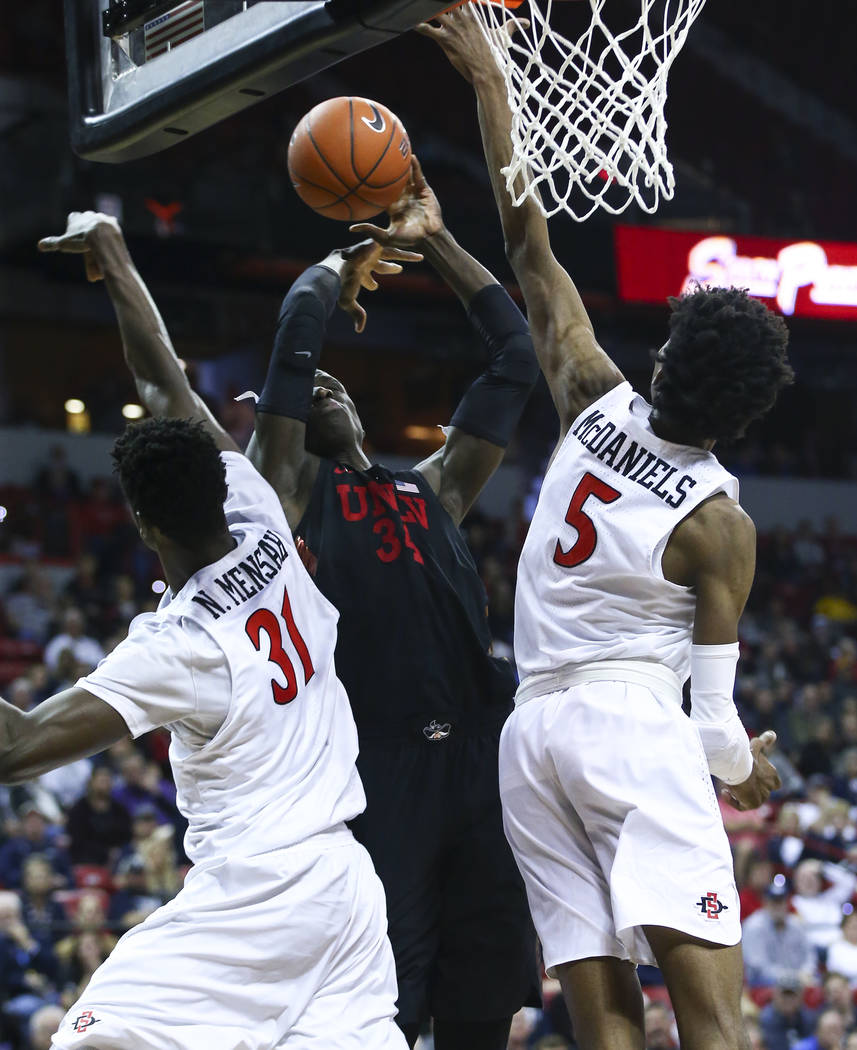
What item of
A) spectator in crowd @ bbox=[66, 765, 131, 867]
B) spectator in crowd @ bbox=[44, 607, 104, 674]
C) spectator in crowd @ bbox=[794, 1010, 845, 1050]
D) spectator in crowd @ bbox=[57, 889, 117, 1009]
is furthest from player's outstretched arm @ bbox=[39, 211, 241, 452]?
spectator in crowd @ bbox=[44, 607, 104, 674]

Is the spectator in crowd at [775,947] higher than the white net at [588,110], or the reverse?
the white net at [588,110]

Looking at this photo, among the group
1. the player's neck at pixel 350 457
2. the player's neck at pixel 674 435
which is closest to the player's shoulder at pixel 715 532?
the player's neck at pixel 674 435

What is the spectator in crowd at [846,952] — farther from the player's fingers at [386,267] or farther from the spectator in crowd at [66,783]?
the player's fingers at [386,267]

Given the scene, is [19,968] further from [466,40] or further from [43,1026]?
[466,40]

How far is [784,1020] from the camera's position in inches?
306

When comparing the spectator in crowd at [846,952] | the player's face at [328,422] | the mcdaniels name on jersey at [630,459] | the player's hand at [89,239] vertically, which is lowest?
the spectator in crowd at [846,952]

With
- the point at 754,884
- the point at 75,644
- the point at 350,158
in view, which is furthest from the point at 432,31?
the point at 75,644

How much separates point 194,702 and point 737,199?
1402 cm

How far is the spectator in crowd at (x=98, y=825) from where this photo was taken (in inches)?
324

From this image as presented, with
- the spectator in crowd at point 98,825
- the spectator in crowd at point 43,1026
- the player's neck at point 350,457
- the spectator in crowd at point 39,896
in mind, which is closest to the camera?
the player's neck at point 350,457

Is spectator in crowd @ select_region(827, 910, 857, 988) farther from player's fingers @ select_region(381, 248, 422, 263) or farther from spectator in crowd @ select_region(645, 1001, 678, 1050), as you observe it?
player's fingers @ select_region(381, 248, 422, 263)

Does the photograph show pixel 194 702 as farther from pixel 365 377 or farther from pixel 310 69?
pixel 365 377

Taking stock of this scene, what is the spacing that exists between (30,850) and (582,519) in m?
5.75

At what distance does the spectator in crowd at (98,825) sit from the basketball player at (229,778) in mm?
5534
